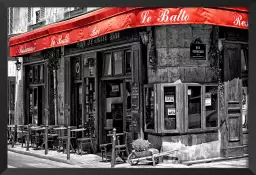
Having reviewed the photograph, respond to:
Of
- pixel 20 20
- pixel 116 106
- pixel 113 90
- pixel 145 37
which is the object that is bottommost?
pixel 116 106

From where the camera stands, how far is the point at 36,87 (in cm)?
1520

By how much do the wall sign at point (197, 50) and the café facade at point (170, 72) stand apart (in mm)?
25

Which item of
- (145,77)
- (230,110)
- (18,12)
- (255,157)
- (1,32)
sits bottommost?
(255,157)

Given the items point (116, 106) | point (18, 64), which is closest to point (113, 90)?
point (116, 106)

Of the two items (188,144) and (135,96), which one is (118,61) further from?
(188,144)

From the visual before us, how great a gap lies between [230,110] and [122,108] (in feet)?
9.26

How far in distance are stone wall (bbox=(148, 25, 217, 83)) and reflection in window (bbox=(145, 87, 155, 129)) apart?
0.32m

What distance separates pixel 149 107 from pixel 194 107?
1110mm

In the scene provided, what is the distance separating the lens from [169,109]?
418 inches

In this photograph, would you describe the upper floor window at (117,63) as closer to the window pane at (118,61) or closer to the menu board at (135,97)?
the window pane at (118,61)

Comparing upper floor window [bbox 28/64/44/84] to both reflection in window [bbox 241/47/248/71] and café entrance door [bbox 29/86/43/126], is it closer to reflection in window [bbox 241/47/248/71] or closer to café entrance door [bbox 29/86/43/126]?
café entrance door [bbox 29/86/43/126]

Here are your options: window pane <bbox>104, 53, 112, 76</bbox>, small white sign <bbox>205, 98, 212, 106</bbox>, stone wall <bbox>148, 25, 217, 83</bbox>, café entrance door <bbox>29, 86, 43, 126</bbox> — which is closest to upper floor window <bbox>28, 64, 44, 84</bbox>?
café entrance door <bbox>29, 86, 43, 126</bbox>

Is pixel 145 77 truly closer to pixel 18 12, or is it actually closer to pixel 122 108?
pixel 122 108
